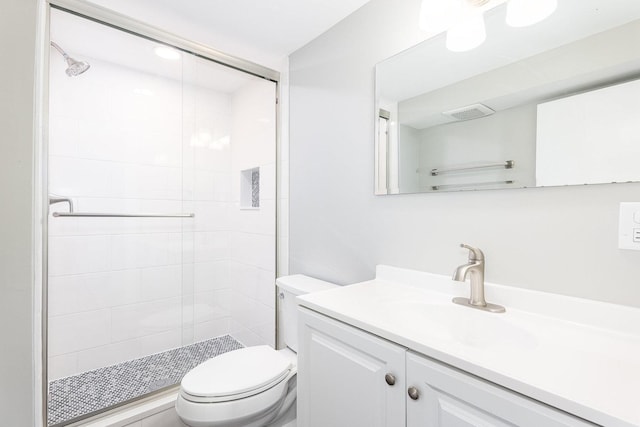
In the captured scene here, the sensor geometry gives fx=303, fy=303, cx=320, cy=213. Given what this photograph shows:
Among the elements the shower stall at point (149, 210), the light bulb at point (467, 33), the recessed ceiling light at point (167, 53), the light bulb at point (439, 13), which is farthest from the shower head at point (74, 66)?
the light bulb at point (467, 33)

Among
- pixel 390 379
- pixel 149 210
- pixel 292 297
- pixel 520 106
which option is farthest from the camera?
pixel 149 210

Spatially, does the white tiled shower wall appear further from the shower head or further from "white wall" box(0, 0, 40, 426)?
"white wall" box(0, 0, 40, 426)

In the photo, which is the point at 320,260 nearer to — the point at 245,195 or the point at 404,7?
the point at 245,195

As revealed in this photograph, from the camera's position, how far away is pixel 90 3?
1.37 meters

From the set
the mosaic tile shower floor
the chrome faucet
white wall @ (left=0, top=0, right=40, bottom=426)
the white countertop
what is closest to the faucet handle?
the chrome faucet

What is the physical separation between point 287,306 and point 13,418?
109cm

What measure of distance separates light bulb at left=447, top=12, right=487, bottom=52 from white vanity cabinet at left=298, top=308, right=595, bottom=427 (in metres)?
1.07

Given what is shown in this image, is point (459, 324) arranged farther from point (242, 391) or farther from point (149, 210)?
point (149, 210)

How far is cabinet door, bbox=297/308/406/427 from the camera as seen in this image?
29.9 inches

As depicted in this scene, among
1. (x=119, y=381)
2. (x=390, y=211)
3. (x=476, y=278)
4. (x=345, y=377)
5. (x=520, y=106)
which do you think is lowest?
(x=119, y=381)

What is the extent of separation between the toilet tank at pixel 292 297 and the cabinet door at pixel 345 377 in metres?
0.47

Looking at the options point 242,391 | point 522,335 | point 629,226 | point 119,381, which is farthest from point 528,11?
point 119,381

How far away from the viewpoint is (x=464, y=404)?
0.62 meters

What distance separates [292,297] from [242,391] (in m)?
0.50
